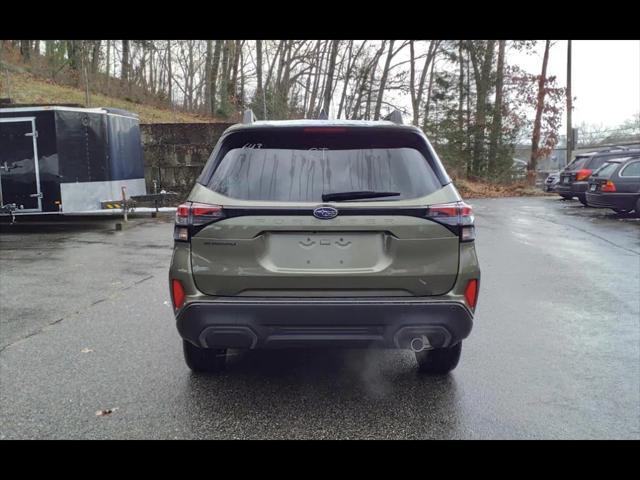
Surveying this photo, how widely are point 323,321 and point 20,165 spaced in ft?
38.9

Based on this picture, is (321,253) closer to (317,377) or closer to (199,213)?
(199,213)

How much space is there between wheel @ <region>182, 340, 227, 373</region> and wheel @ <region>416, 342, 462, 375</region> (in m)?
1.50

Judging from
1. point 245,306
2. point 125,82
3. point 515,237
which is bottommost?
point 515,237

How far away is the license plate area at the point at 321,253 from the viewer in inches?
131

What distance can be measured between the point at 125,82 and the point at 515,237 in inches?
1169

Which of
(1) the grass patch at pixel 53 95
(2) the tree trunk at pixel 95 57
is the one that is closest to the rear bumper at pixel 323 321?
(1) the grass patch at pixel 53 95

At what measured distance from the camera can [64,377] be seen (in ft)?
14.0

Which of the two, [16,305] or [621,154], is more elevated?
[621,154]

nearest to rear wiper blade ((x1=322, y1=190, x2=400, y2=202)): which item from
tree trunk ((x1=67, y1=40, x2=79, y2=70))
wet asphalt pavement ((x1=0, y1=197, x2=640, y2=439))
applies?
wet asphalt pavement ((x1=0, y1=197, x2=640, y2=439))

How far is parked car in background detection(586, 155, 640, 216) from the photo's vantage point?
608 inches

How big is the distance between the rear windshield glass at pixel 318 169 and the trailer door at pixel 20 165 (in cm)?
1101

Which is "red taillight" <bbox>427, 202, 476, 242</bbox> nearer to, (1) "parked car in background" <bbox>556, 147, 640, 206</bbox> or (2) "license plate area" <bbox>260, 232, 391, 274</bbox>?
(2) "license plate area" <bbox>260, 232, 391, 274</bbox>
